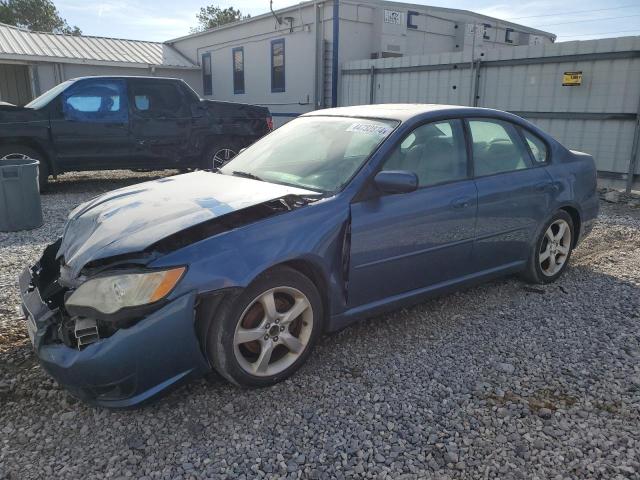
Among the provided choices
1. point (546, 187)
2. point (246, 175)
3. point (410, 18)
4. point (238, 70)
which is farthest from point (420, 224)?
point (238, 70)

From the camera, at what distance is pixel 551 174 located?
14.2 ft

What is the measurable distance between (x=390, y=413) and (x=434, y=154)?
183 centimetres

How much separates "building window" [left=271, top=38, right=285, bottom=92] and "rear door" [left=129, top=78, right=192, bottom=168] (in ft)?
23.6

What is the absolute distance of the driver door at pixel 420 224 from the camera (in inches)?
123

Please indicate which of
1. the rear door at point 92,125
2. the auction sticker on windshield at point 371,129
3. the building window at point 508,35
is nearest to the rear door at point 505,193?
the auction sticker on windshield at point 371,129

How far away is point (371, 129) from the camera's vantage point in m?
3.50

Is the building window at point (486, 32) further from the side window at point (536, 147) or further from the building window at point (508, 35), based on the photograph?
the side window at point (536, 147)

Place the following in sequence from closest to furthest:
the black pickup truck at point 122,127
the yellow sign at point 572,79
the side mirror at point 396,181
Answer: the side mirror at point 396,181 < the black pickup truck at point 122,127 < the yellow sign at point 572,79

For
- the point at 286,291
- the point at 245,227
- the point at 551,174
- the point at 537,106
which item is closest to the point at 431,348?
the point at 286,291

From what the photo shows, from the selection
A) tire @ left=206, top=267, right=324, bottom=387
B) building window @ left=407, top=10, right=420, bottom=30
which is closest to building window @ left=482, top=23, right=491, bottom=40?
building window @ left=407, top=10, right=420, bottom=30

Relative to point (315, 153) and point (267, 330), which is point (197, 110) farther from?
Result: point (267, 330)

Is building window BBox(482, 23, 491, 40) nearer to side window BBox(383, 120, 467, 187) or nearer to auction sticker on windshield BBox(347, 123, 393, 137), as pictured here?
side window BBox(383, 120, 467, 187)

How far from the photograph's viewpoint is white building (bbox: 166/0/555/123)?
45.6 feet

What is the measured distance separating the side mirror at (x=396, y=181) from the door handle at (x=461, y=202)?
0.57m
